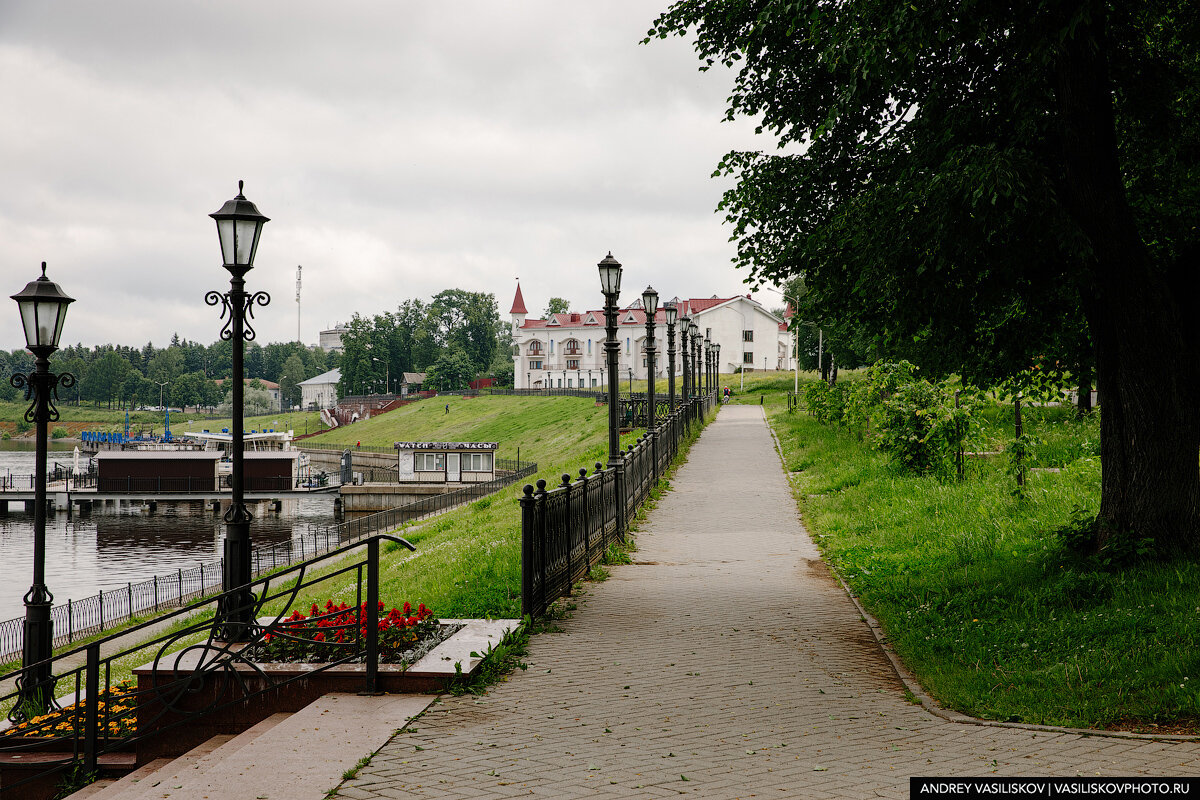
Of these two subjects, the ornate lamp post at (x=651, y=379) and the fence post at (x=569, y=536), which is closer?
the fence post at (x=569, y=536)

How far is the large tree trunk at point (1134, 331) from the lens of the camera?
27.6 feet

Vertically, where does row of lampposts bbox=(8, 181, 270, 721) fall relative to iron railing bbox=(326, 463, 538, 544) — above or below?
above

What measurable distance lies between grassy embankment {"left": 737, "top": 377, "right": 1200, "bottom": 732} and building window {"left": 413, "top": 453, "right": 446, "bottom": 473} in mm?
39795

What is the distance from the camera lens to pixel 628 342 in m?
103

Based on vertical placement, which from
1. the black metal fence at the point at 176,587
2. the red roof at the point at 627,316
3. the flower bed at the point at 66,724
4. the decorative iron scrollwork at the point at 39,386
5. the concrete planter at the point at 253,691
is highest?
the red roof at the point at 627,316

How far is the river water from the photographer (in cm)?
3212

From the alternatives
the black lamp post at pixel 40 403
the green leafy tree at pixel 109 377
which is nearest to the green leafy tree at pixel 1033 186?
the black lamp post at pixel 40 403

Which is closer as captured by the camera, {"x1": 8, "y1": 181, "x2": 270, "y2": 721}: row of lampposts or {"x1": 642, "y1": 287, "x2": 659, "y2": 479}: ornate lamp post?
{"x1": 8, "y1": 181, "x2": 270, "y2": 721}: row of lampposts

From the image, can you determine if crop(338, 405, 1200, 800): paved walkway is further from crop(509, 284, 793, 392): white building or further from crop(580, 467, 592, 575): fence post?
crop(509, 284, 793, 392): white building

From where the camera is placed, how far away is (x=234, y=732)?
6453mm

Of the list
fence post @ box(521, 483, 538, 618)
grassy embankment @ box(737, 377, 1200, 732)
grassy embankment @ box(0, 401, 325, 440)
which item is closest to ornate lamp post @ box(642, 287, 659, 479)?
grassy embankment @ box(737, 377, 1200, 732)

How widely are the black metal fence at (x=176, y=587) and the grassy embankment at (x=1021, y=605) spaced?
1267 cm

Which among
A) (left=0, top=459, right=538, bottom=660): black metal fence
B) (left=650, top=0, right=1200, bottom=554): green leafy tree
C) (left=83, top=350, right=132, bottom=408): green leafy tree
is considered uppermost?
(left=83, top=350, right=132, bottom=408): green leafy tree

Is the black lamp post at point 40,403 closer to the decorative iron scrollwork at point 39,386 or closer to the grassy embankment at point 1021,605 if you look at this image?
the decorative iron scrollwork at point 39,386
